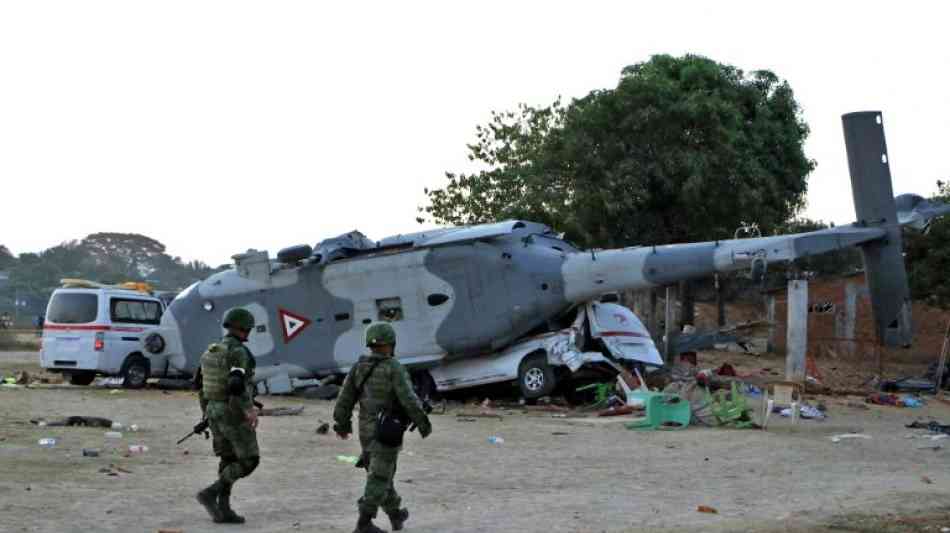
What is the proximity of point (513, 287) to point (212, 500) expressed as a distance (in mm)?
11258

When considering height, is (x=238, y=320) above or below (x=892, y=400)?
above

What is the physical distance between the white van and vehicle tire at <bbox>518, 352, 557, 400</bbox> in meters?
7.50

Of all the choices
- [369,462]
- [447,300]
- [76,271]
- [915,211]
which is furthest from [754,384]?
[76,271]

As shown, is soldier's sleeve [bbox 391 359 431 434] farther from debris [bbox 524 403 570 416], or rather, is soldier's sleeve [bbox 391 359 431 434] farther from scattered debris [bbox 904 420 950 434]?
debris [bbox 524 403 570 416]

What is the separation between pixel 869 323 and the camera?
37250 mm

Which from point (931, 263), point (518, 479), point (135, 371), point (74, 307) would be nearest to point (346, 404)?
point (518, 479)

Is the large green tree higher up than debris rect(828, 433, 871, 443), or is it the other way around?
the large green tree

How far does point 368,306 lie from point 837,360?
16.9 metres

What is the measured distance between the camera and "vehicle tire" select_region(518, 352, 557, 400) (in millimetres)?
19406

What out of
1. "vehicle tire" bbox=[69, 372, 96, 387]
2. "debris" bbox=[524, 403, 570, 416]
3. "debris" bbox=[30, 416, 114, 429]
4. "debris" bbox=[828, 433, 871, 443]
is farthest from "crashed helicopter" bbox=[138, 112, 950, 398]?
"debris" bbox=[30, 416, 114, 429]

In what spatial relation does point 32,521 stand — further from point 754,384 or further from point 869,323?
point 869,323

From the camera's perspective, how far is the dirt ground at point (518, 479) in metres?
8.64

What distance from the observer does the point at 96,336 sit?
2234 cm

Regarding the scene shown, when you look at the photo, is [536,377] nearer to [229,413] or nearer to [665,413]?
[665,413]
